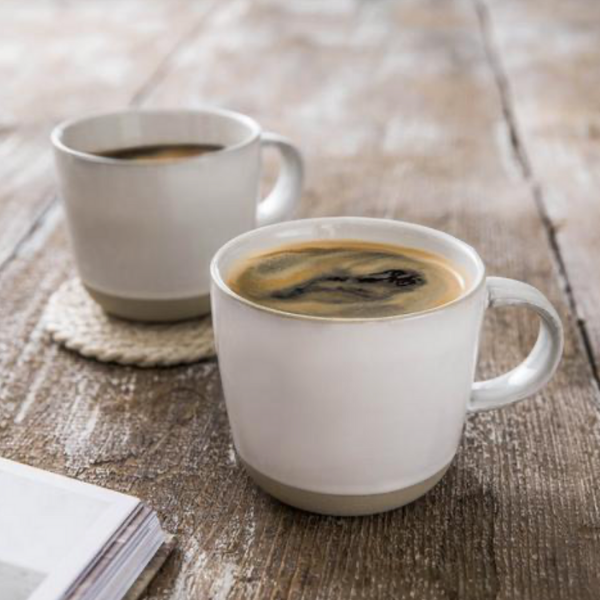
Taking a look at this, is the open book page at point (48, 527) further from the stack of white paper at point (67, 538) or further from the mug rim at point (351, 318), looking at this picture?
the mug rim at point (351, 318)

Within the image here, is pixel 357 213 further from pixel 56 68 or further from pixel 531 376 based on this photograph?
pixel 56 68

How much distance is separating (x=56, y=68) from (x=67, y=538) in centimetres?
126

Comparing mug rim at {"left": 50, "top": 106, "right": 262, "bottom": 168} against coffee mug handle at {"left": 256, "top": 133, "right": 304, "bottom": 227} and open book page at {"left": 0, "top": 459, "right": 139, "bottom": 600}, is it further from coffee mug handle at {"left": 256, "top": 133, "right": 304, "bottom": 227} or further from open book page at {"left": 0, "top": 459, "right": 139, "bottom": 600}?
open book page at {"left": 0, "top": 459, "right": 139, "bottom": 600}

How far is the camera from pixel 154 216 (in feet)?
2.37

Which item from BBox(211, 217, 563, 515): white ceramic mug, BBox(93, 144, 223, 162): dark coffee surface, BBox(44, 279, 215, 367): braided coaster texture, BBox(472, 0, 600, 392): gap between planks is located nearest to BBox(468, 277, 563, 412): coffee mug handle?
BBox(211, 217, 563, 515): white ceramic mug

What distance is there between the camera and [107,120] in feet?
2.67

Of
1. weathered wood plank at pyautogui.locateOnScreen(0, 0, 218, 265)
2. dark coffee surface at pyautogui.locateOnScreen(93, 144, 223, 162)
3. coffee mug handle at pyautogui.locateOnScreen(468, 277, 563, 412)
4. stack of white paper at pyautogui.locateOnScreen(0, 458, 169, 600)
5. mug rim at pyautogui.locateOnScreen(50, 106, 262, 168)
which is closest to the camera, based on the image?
stack of white paper at pyautogui.locateOnScreen(0, 458, 169, 600)

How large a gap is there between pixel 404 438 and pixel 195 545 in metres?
0.13

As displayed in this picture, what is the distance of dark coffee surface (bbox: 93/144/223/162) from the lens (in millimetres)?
812

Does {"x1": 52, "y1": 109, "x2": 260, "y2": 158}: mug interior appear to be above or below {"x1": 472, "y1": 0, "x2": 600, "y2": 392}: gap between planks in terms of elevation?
above

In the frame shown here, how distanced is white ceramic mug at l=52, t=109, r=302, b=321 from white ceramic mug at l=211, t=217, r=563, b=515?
16cm

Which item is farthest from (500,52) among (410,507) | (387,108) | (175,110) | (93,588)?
(93,588)

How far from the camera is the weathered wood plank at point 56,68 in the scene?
43.4 inches

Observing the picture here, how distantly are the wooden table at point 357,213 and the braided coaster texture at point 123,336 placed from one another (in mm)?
12
